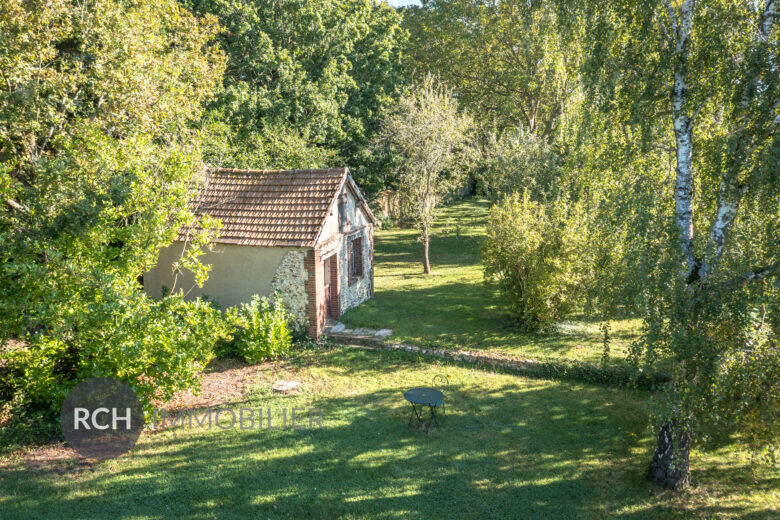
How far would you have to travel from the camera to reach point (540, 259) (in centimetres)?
1466

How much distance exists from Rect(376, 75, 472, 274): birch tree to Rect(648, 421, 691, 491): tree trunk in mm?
15179

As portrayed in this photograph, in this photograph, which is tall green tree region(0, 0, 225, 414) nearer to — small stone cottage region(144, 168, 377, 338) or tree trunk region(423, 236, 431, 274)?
small stone cottage region(144, 168, 377, 338)

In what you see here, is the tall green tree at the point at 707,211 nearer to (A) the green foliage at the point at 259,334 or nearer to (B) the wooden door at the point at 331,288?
(A) the green foliage at the point at 259,334

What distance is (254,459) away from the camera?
888 cm

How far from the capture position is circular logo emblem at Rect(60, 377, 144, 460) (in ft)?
31.1

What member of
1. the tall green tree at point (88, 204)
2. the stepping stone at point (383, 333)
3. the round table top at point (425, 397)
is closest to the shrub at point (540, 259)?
the stepping stone at point (383, 333)

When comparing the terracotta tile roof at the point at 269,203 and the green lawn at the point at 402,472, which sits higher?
the terracotta tile roof at the point at 269,203

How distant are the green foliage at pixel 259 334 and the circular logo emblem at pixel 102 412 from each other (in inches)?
133

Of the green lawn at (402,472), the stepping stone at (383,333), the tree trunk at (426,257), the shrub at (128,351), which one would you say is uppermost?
the tree trunk at (426,257)

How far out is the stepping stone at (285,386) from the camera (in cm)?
1154

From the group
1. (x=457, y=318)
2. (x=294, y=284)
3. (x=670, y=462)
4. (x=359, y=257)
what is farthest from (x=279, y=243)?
(x=670, y=462)

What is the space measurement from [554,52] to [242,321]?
16.2 m

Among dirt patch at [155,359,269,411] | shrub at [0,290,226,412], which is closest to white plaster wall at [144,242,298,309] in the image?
dirt patch at [155,359,269,411]

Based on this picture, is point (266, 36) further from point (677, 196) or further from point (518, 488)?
point (518, 488)
